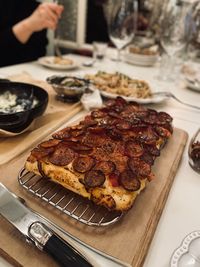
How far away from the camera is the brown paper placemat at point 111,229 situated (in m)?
0.46

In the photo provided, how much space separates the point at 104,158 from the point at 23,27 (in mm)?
1408

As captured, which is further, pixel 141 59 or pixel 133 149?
pixel 141 59

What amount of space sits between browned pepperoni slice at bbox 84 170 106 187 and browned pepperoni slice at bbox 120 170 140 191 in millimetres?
39

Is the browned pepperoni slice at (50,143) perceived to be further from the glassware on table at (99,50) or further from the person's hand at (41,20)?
the glassware on table at (99,50)

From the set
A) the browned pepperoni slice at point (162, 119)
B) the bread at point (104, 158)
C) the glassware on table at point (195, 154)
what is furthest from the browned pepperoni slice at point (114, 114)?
the glassware on table at point (195, 154)

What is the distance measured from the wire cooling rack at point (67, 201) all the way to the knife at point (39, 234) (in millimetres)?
72

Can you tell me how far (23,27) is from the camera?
1739 mm

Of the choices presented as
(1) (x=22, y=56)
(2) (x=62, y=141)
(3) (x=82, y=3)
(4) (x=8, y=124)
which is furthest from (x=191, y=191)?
(3) (x=82, y=3)

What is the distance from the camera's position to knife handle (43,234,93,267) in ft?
1.39

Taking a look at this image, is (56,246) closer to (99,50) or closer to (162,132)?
(162,132)

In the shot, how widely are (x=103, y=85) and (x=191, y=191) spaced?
67cm

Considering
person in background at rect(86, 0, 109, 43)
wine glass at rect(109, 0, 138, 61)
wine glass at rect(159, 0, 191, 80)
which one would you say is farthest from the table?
person in background at rect(86, 0, 109, 43)

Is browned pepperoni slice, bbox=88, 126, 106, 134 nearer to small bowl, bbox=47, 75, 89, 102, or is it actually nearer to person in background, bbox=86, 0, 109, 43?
small bowl, bbox=47, 75, 89, 102

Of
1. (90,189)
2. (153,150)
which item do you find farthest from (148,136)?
(90,189)
